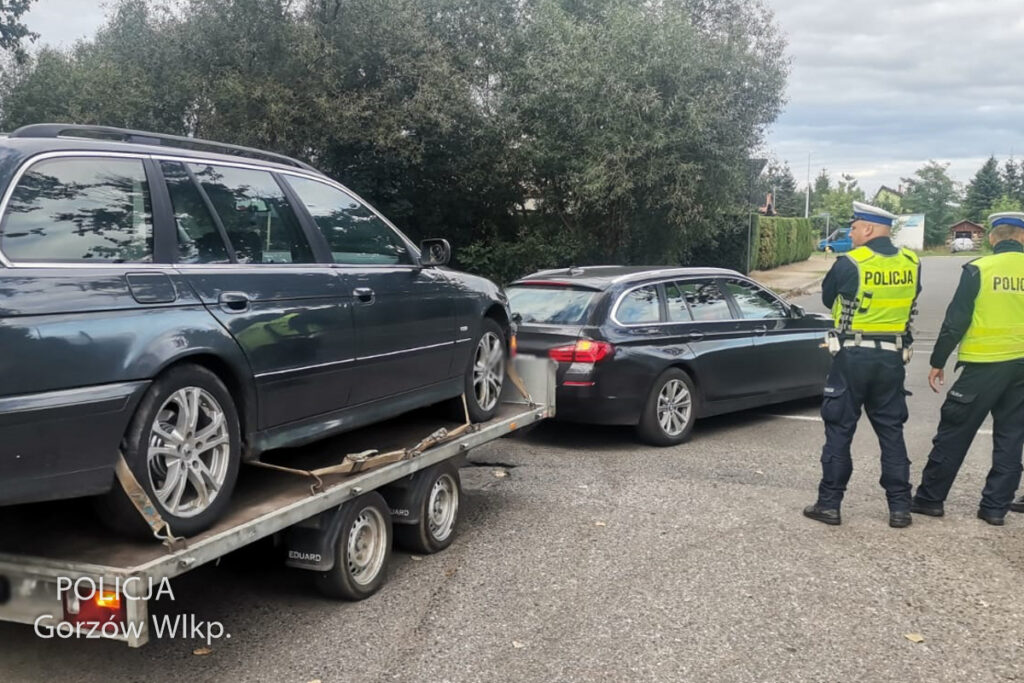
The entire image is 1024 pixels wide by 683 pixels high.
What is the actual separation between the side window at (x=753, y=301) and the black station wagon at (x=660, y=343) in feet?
0.04

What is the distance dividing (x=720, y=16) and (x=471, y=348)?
23290 millimetres

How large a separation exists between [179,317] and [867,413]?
4.21 meters

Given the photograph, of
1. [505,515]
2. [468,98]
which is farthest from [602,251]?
[505,515]

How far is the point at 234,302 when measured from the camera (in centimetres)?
383

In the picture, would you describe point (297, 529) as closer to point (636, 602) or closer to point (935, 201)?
point (636, 602)

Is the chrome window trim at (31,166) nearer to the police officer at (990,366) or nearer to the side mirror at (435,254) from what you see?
the side mirror at (435,254)

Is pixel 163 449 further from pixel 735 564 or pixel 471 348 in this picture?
pixel 735 564

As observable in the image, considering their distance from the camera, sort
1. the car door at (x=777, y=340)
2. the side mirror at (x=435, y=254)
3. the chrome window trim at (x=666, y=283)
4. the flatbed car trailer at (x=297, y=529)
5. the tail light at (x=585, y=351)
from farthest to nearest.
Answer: the car door at (x=777, y=340) → the chrome window trim at (x=666, y=283) → the tail light at (x=585, y=351) → the side mirror at (x=435, y=254) → the flatbed car trailer at (x=297, y=529)

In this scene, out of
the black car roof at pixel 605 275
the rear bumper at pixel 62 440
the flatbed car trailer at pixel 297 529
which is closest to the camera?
the rear bumper at pixel 62 440

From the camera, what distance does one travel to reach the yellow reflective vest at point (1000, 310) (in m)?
5.77

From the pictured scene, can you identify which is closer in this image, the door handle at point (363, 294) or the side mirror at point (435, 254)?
the door handle at point (363, 294)

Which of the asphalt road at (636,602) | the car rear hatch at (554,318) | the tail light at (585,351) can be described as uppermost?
the car rear hatch at (554,318)

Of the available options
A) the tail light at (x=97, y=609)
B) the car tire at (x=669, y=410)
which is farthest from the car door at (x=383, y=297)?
the car tire at (x=669, y=410)

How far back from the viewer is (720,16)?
26.2 meters
